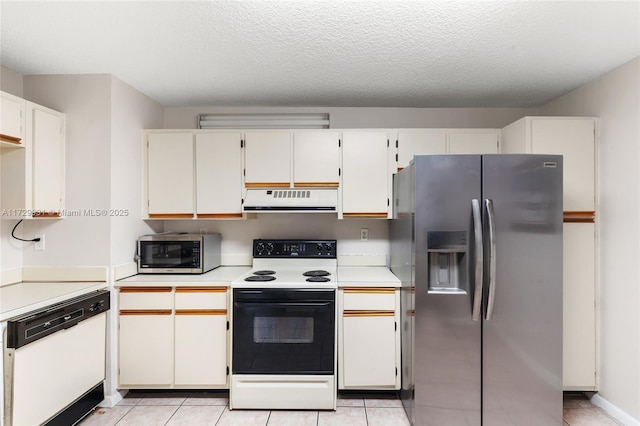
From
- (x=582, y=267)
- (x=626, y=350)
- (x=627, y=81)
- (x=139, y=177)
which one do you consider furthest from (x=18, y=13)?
(x=626, y=350)

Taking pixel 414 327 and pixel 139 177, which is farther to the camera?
pixel 139 177

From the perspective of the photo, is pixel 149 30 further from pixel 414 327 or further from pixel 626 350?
pixel 626 350

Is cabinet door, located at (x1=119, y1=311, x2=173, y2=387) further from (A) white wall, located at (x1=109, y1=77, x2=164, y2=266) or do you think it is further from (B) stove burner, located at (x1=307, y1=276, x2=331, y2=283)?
(B) stove burner, located at (x1=307, y1=276, x2=331, y2=283)

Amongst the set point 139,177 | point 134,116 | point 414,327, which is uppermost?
point 134,116

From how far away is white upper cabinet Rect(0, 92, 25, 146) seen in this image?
203 cm

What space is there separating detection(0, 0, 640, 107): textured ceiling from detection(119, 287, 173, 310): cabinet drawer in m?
1.68

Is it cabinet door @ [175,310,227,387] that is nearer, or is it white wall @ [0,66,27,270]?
white wall @ [0,66,27,270]

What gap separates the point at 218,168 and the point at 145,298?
3.99ft

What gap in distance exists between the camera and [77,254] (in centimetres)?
249

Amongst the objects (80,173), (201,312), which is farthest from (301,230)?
(80,173)

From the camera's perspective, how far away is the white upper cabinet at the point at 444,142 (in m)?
2.87

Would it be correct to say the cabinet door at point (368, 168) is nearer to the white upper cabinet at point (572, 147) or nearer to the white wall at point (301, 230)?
Result: the white wall at point (301, 230)

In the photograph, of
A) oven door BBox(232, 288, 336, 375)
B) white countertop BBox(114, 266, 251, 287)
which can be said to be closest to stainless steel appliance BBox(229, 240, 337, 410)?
oven door BBox(232, 288, 336, 375)

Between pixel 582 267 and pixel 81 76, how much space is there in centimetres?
410
